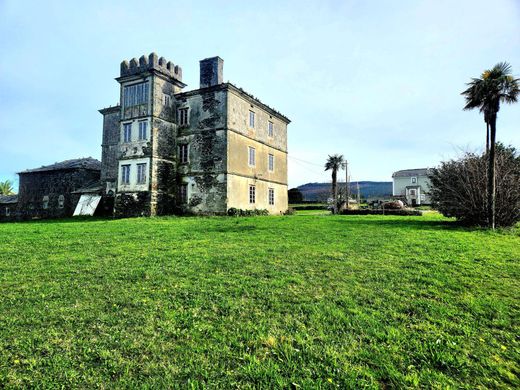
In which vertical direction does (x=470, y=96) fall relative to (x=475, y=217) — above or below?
above

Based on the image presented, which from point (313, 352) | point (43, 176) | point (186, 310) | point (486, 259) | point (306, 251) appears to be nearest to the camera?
point (313, 352)

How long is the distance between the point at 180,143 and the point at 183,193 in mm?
4460

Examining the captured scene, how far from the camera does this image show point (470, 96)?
18.2 m

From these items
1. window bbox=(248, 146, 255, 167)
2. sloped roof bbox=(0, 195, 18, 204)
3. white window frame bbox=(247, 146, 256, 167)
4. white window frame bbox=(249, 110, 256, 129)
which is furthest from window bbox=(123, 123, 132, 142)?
sloped roof bbox=(0, 195, 18, 204)

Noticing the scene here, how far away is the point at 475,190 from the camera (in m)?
17.6

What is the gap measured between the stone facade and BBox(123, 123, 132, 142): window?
5 centimetres

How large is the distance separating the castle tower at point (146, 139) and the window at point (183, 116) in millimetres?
716

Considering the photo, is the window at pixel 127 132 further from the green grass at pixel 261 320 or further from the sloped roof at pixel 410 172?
the sloped roof at pixel 410 172

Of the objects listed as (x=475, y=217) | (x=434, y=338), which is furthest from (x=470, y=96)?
(x=434, y=338)

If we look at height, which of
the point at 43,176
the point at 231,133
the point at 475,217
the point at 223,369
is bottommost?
the point at 223,369

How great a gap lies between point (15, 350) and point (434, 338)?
5731 millimetres

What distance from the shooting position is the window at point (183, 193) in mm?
26453

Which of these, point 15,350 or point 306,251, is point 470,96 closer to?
point 306,251

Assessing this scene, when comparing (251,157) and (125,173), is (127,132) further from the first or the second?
(251,157)
